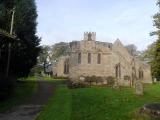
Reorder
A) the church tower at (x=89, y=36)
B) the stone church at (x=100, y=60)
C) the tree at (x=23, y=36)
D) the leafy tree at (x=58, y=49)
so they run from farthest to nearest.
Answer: the leafy tree at (x=58, y=49), the church tower at (x=89, y=36), the stone church at (x=100, y=60), the tree at (x=23, y=36)

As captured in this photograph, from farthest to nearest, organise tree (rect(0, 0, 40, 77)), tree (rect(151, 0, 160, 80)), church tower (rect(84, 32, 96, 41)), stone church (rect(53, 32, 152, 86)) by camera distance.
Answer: church tower (rect(84, 32, 96, 41))
stone church (rect(53, 32, 152, 86))
tree (rect(0, 0, 40, 77))
tree (rect(151, 0, 160, 80))

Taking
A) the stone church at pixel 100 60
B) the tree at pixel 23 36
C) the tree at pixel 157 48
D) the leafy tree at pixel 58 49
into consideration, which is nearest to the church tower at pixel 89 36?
the stone church at pixel 100 60

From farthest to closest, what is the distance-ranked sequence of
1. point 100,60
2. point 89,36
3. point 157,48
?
point 89,36, point 100,60, point 157,48

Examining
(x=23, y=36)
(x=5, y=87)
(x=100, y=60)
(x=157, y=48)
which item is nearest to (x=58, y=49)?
(x=100, y=60)

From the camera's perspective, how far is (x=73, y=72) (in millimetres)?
64812

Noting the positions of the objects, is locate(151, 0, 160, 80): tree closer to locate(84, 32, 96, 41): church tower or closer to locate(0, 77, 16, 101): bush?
locate(0, 77, 16, 101): bush

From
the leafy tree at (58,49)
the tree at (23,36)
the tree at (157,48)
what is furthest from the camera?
the leafy tree at (58,49)

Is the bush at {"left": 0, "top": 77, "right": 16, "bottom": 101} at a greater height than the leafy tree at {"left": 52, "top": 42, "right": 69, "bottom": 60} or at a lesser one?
lesser

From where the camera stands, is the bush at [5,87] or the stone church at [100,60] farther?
the stone church at [100,60]

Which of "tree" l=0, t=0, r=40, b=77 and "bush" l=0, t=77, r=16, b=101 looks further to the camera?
"tree" l=0, t=0, r=40, b=77

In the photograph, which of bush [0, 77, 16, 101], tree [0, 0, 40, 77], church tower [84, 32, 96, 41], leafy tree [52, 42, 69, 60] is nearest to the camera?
bush [0, 77, 16, 101]

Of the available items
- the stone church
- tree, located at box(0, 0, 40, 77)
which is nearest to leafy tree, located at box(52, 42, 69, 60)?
the stone church

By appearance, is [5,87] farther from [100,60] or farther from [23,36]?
[100,60]

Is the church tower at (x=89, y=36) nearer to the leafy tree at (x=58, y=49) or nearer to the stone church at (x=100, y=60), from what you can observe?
the stone church at (x=100, y=60)
